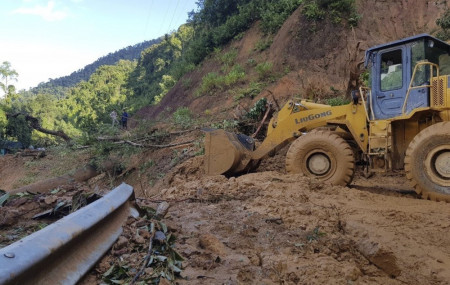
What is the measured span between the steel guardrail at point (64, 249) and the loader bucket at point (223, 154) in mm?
5344

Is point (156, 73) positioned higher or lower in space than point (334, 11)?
higher

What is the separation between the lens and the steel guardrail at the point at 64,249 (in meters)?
1.88

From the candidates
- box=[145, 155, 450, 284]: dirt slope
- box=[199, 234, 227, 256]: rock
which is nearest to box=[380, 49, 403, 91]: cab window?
box=[145, 155, 450, 284]: dirt slope

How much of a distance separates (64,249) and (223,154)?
6.50 metres

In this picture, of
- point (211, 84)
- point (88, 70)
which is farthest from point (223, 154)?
point (88, 70)

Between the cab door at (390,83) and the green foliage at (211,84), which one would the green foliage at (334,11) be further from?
the cab door at (390,83)

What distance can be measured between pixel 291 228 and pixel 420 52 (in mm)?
4610

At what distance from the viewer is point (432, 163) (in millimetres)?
6289

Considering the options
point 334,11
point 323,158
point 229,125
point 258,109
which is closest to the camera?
point 323,158

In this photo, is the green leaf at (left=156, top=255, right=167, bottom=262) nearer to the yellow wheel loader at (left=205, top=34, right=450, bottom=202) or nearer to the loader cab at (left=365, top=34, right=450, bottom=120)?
the yellow wheel loader at (left=205, top=34, right=450, bottom=202)

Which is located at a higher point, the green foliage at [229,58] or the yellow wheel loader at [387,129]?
the green foliage at [229,58]

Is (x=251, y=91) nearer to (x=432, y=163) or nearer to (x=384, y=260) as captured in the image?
(x=432, y=163)

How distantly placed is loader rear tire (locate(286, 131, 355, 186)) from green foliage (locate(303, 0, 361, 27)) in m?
14.4

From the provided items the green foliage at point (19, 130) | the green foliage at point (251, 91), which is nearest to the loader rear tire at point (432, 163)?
the green foliage at point (251, 91)
